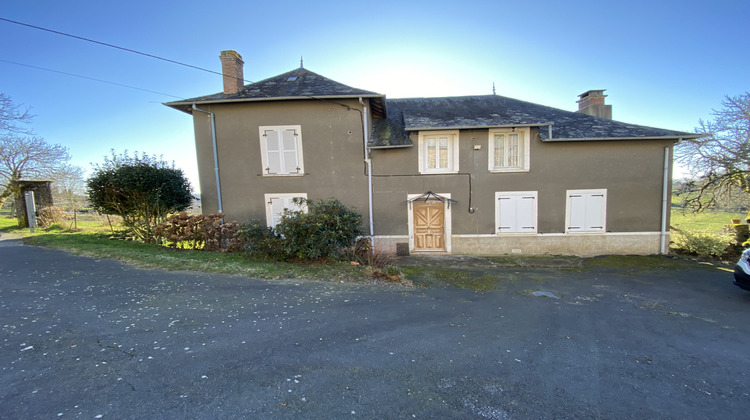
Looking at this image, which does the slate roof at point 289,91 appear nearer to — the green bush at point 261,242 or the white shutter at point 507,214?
the green bush at point 261,242

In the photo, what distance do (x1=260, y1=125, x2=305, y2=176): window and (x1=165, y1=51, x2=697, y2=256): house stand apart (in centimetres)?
3

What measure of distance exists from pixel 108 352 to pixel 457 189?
8947 millimetres

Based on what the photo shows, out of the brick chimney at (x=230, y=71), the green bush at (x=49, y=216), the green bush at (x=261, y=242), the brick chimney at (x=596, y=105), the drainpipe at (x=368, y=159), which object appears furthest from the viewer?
the green bush at (x=49, y=216)

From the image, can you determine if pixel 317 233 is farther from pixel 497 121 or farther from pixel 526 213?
pixel 526 213

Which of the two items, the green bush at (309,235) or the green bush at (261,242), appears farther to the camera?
the green bush at (261,242)

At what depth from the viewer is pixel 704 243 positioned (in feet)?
31.3

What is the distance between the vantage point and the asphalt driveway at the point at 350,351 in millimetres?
2439

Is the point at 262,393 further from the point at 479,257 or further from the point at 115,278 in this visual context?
the point at 479,257

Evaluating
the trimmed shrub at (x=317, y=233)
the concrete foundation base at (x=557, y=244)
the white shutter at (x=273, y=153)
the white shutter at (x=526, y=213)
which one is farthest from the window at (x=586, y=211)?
the white shutter at (x=273, y=153)

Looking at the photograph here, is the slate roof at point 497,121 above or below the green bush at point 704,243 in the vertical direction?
above

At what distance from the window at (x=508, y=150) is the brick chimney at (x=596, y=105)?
459 centimetres

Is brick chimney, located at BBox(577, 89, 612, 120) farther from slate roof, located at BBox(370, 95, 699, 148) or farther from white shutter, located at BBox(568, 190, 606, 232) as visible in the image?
white shutter, located at BBox(568, 190, 606, 232)

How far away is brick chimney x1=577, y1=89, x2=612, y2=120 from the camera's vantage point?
11.5 meters

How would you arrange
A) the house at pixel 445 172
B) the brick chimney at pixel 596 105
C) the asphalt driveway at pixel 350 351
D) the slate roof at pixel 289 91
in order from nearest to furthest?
the asphalt driveway at pixel 350 351
the slate roof at pixel 289 91
the house at pixel 445 172
the brick chimney at pixel 596 105
